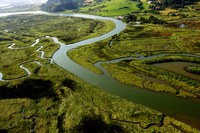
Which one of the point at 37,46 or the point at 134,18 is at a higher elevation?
the point at 134,18

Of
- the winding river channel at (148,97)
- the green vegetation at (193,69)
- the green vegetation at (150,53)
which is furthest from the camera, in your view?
the green vegetation at (193,69)

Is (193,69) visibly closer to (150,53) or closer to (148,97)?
(148,97)

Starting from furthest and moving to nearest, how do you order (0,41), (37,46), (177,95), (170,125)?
(0,41)
(37,46)
(177,95)
(170,125)

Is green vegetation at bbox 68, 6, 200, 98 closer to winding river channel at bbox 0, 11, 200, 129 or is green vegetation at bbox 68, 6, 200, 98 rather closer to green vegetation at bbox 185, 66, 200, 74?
winding river channel at bbox 0, 11, 200, 129

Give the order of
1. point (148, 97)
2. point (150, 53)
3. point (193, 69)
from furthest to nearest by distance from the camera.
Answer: point (150, 53)
point (193, 69)
point (148, 97)

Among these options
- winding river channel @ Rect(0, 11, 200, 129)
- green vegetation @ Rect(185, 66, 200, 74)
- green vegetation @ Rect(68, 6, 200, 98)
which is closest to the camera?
winding river channel @ Rect(0, 11, 200, 129)

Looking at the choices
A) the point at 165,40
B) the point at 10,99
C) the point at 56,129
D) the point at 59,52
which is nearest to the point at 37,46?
the point at 59,52

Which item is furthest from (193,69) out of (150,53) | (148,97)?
(150,53)

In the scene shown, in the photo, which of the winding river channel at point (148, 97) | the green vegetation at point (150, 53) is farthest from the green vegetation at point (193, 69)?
the winding river channel at point (148, 97)

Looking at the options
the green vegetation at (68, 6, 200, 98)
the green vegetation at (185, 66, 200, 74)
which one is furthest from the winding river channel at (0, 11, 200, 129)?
the green vegetation at (185, 66, 200, 74)

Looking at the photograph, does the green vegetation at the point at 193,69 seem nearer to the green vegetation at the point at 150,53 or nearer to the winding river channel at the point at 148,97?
the green vegetation at the point at 150,53

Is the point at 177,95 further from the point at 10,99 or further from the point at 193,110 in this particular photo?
the point at 10,99
